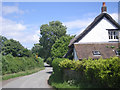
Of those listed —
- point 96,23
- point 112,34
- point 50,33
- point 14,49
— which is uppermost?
point 50,33

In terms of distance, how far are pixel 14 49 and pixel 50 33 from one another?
12.4 meters

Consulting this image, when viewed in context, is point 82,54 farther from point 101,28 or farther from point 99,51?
point 101,28

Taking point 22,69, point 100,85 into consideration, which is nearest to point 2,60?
point 22,69

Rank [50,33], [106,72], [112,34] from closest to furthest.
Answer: [106,72] < [112,34] < [50,33]

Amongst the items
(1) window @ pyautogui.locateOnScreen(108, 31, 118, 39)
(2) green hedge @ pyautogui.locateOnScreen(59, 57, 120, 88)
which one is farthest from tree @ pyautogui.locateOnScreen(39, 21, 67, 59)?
(2) green hedge @ pyautogui.locateOnScreen(59, 57, 120, 88)

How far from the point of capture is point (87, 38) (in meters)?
23.2

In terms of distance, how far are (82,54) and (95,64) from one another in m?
9.18

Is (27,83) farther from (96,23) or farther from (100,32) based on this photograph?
(96,23)

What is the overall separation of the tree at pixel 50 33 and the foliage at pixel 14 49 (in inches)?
242

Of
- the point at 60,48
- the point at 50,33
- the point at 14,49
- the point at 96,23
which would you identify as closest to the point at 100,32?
the point at 96,23

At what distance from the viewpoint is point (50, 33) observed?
58.3 meters

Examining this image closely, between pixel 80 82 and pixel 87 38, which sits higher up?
pixel 87 38

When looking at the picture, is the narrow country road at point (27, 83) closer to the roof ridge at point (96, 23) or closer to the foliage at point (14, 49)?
the roof ridge at point (96, 23)

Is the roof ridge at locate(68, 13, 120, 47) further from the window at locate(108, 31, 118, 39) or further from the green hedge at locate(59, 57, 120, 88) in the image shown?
the green hedge at locate(59, 57, 120, 88)
